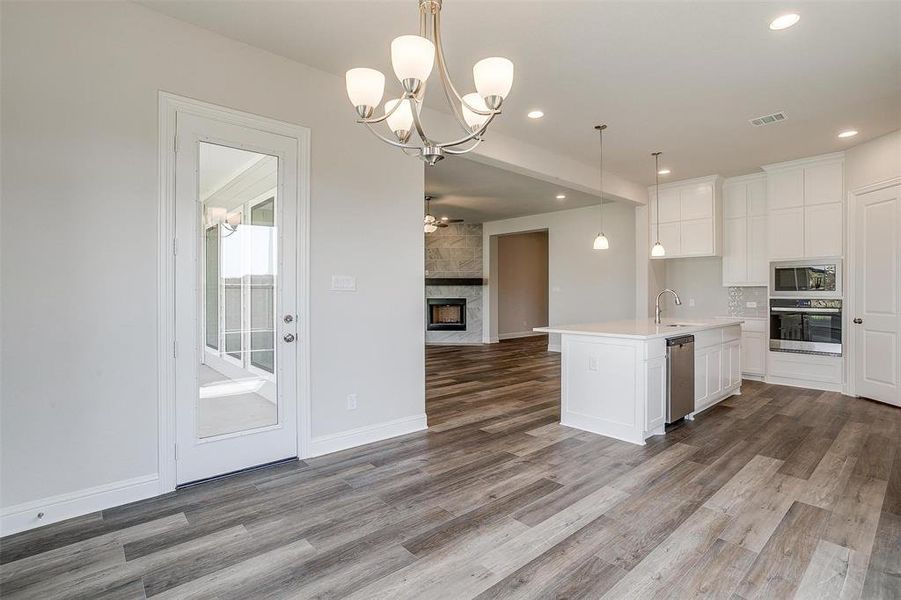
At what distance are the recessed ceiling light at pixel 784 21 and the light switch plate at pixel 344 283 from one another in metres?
3.24

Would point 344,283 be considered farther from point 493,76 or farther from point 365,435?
point 493,76

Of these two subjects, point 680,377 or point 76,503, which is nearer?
point 76,503

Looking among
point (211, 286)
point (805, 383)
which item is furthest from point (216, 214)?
point (805, 383)

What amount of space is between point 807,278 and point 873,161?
145 centimetres

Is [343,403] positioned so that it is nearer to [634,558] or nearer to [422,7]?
[634,558]

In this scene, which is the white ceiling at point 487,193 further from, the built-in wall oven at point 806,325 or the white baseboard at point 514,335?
the built-in wall oven at point 806,325

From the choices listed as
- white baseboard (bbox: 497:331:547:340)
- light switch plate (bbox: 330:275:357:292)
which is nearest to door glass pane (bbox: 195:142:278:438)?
light switch plate (bbox: 330:275:357:292)

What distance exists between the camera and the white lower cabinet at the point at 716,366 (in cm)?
446

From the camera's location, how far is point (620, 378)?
3.77 meters

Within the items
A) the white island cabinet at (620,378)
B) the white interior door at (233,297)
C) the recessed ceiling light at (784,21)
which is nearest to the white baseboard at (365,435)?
the white interior door at (233,297)

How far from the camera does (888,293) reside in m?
4.83

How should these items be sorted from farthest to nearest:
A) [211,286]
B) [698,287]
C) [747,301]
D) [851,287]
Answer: [698,287] < [747,301] < [851,287] < [211,286]

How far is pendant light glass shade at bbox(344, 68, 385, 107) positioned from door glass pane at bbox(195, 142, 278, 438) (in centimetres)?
138

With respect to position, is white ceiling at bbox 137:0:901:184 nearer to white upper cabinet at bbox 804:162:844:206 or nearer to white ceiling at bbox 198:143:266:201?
white ceiling at bbox 198:143:266:201
